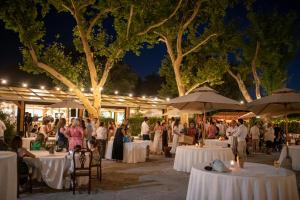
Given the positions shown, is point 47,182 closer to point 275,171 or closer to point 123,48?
point 275,171

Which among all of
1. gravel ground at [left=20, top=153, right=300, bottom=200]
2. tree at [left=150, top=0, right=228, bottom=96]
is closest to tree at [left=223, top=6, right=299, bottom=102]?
tree at [left=150, top=0, right=228, bottom=96]

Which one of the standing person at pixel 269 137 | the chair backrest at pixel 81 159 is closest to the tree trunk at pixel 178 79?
the standing person at pixel 269 137

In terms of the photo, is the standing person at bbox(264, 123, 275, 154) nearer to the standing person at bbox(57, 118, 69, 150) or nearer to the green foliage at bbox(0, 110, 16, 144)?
the standing person at bbox(57, 118, 69, 150)

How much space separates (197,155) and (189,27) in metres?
13.6

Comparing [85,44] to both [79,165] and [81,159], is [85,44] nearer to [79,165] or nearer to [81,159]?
[79,165]

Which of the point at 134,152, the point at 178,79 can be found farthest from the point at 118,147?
the point at 178,79

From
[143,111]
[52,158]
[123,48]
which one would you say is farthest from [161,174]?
[143,111]

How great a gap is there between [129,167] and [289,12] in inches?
822

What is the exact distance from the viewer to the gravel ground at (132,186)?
721 centimetres

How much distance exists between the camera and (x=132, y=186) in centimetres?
829

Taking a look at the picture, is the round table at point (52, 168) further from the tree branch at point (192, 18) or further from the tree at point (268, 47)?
the tree at point (268, 47)

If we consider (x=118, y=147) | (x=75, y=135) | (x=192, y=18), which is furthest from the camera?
(x=192, y=18)

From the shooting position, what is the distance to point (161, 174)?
33.0 feet

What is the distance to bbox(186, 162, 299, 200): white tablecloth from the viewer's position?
16.7 feet
